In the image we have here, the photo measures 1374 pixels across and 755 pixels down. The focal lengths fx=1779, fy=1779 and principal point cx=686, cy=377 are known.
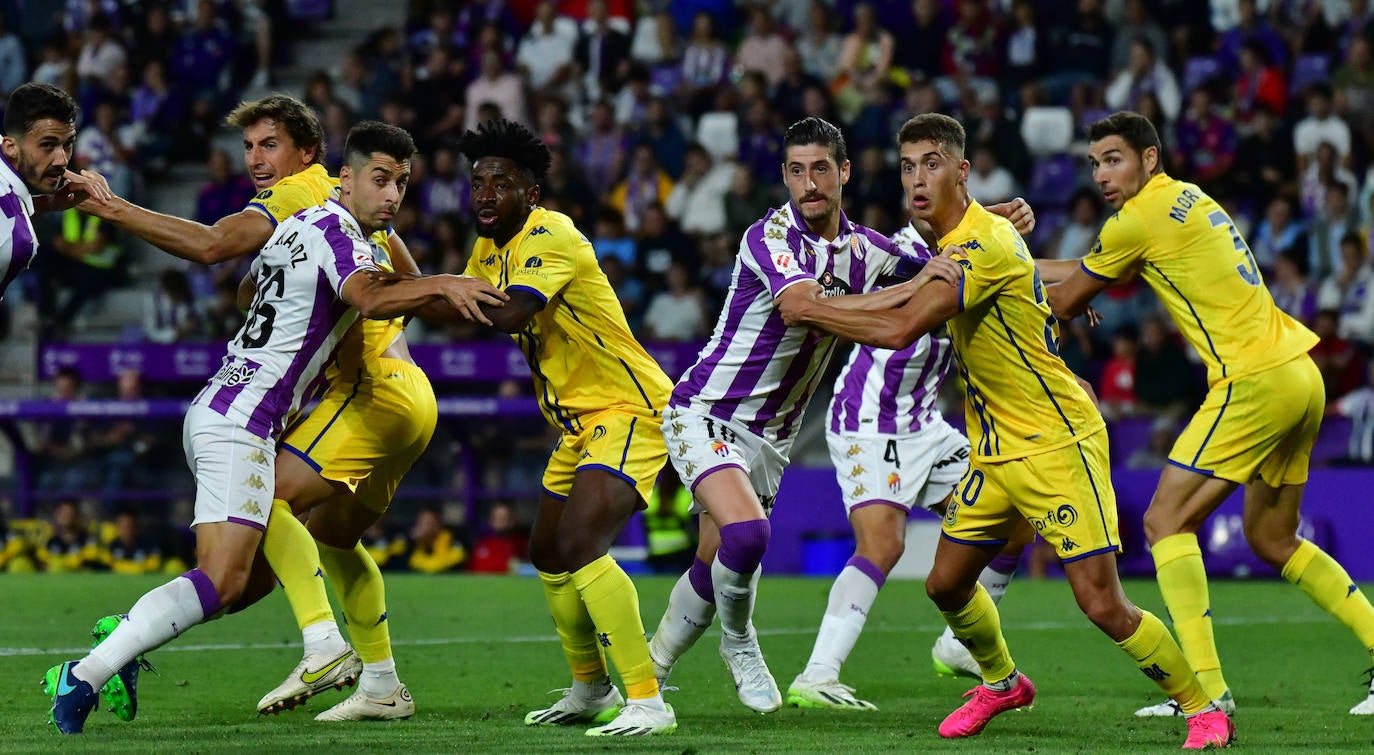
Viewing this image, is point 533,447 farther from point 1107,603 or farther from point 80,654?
point 1107,603

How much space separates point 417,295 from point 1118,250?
2859 millimetres

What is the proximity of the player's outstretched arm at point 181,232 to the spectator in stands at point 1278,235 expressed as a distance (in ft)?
38.1

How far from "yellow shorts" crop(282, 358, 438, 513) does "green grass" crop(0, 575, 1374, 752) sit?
1026 mm

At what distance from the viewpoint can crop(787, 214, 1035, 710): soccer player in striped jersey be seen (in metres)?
8.55

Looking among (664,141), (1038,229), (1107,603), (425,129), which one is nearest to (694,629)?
(1107,603)

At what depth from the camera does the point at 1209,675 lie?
695 cm

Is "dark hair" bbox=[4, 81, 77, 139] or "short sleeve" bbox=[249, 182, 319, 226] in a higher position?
"dark hair" bbox=[4, 81, 77, 139]

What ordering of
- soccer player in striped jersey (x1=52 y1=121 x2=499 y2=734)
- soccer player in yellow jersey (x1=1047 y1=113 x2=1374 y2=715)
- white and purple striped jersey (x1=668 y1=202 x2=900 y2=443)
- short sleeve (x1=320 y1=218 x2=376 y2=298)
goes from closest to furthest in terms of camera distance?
soccer player in striped jersey (x1=52 y1=121 x2=499 y2=734) → short sleeve (x1=320 y1=218 x2=376 y2=298) → soccer player in yellow jersey (x1=1047 y1=113 x2=1374 y2=715) → white and purple striped jersey (x1=668 y1=202 x2=900 y2=443)

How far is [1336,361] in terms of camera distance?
15.2 meters

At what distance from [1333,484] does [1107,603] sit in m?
8.89

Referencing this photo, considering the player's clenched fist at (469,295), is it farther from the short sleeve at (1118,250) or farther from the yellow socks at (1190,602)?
the yellow socks at (1190,602)

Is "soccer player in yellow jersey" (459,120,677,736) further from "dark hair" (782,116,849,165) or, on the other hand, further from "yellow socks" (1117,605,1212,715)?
"yellow socks" (1117,605,1212,715)

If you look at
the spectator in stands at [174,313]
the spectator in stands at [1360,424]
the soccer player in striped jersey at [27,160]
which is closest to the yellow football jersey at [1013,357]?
the soccer player in striped jersey at [27,160]

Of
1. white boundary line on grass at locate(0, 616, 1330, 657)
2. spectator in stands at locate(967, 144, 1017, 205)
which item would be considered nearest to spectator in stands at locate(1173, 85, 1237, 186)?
spectator in stands at locate(967, 144, 1017, 205)
